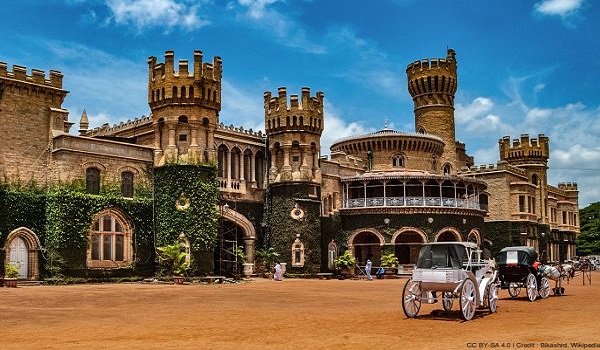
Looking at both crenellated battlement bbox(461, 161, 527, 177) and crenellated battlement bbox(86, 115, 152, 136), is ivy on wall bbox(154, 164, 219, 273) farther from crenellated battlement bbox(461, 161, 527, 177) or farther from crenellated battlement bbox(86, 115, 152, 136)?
crenellated battlement bbox(461, 161, 527, 177)

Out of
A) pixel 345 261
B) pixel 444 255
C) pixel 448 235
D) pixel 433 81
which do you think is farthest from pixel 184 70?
pixel 433 81

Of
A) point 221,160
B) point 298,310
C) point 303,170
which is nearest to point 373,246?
point 303,170

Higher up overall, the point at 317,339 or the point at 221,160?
the point at 221,160

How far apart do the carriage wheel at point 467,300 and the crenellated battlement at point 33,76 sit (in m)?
26.6

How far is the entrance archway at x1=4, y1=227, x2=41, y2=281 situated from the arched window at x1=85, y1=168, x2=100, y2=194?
3572mm

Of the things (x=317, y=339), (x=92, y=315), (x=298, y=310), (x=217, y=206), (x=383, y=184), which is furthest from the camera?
(x=383, y=184)

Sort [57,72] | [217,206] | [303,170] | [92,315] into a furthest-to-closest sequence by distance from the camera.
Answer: [303,170] < [217,206] < [57,72] < [92,315]

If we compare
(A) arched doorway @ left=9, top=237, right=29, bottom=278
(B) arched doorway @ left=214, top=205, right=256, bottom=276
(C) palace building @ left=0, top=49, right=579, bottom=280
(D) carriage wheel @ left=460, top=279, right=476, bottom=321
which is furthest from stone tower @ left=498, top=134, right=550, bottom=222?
(D) carriage wheel @ left=460, top=279, right=476, bottom=321

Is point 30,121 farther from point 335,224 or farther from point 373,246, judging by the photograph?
point 373,246

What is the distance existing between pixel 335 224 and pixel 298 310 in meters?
28.4

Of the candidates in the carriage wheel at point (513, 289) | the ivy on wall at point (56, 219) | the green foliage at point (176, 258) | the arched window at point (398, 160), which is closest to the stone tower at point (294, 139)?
the green foliage at point (176, 258)

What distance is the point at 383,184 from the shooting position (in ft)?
155

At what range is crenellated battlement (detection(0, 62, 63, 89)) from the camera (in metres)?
33.8

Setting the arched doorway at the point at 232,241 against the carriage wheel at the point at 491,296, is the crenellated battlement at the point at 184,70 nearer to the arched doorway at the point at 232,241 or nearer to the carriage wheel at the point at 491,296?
the arched doorway at the point at 232,241
